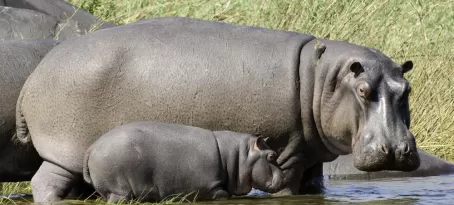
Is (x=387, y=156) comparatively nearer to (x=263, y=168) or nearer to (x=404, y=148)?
(x=404, y=148)

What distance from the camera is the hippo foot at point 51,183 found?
7316mm

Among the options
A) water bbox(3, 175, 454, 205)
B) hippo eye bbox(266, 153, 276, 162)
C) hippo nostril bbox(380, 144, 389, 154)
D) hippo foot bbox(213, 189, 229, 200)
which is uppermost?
hippo nostril bbox(380, 144, 389, 154)

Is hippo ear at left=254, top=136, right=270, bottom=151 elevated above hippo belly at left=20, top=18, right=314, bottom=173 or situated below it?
below

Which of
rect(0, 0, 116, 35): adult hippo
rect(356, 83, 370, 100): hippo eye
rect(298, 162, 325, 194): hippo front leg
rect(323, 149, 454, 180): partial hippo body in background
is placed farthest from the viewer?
rect(0, 0, 116, 35): adult hippo

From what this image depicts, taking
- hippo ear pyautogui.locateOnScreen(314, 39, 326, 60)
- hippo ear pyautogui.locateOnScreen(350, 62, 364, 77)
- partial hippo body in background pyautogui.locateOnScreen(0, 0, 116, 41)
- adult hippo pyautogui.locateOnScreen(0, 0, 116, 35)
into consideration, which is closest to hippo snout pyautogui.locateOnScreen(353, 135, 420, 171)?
hippo ear pyautogui.locateOnScreen(350, 62, 364, 77)

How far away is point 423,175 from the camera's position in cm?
896

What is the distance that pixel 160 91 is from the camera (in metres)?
7.26

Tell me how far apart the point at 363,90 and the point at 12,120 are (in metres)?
2.19

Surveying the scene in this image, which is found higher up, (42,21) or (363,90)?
(42,21)

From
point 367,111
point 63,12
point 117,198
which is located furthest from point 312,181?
point 63,12

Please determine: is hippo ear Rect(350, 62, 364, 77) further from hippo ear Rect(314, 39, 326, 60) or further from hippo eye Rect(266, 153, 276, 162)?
hippo eye Rect(266, 153, 276, 162)

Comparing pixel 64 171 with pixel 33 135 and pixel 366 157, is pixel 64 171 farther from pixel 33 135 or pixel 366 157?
pixel 366 157

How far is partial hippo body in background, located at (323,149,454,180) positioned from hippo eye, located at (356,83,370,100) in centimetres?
199

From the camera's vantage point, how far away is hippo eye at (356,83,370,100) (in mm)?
7005
